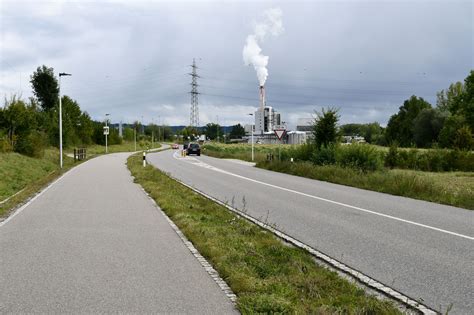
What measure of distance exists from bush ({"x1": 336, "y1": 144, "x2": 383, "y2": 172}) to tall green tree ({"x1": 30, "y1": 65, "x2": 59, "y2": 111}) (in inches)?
1858

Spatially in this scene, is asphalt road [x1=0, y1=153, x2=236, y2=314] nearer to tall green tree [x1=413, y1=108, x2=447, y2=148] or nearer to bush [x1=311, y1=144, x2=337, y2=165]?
bush [x1=311, y1=144, x2=337, y2=165]

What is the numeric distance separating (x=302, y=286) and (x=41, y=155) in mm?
33506

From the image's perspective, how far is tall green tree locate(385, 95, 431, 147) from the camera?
4051 inches

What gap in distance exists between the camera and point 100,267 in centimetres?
649

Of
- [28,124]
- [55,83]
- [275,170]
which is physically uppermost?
[55,83]

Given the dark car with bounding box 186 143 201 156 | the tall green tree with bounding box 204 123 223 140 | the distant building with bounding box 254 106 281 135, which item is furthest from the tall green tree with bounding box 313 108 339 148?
the tall green tree with bounding box 204 123 223 140

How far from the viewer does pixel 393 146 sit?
37.5 m

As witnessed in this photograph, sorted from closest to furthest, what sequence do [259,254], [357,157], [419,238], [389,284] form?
1. [389,284]
2. [259,254]
3. [419,238]
4. [357,157]

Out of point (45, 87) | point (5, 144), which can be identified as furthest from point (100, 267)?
point (45, 87)

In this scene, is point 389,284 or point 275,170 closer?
point 389,284

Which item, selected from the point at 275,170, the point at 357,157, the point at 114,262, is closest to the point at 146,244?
the point at 114,262

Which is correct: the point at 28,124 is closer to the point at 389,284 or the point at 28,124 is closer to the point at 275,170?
the point at 275,170

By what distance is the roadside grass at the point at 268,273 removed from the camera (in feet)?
15.9

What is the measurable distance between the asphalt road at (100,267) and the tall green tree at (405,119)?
98.1 meters
